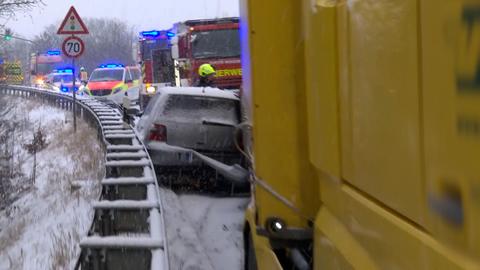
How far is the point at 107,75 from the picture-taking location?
115ft

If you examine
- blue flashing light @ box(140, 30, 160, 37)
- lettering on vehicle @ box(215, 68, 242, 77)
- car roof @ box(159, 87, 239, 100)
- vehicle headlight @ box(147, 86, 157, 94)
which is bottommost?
car roof @ box(159, 87, 239, 100)

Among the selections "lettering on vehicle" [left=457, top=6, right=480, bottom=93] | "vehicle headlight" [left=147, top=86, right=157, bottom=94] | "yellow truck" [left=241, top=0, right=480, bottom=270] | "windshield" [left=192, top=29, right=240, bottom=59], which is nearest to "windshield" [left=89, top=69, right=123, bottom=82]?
"vehicle headlight" [left=147, top=86, right=157, bottom=94]

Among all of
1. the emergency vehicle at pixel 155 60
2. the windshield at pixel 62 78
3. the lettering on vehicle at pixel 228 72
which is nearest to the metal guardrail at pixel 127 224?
the lettering on vehicle at pixel 228 72

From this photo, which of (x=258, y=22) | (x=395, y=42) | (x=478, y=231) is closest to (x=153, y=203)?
(x=258, y=22)

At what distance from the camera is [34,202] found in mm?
12820

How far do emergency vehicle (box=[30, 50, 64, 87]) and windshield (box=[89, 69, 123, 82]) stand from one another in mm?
15436

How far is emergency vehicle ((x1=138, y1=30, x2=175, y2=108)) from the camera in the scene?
28422 millimetres

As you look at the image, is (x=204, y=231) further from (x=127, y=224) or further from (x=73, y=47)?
(x=73, y=47)

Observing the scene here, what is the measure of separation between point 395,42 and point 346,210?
2.74 feet

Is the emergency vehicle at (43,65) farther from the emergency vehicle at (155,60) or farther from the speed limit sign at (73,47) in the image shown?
the speed limit sign at (73,47)

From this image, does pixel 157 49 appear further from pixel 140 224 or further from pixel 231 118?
pixel 140 224

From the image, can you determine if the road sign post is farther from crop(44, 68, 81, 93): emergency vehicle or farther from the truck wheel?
crop(44, 68, 81, 93): emergency vehicle

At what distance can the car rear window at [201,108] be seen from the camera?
11062 millimetres

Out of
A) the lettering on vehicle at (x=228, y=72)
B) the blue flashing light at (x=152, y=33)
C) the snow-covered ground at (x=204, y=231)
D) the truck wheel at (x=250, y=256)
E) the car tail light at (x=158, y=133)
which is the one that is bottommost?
the snow-covered ground at (x=204, y=231)
